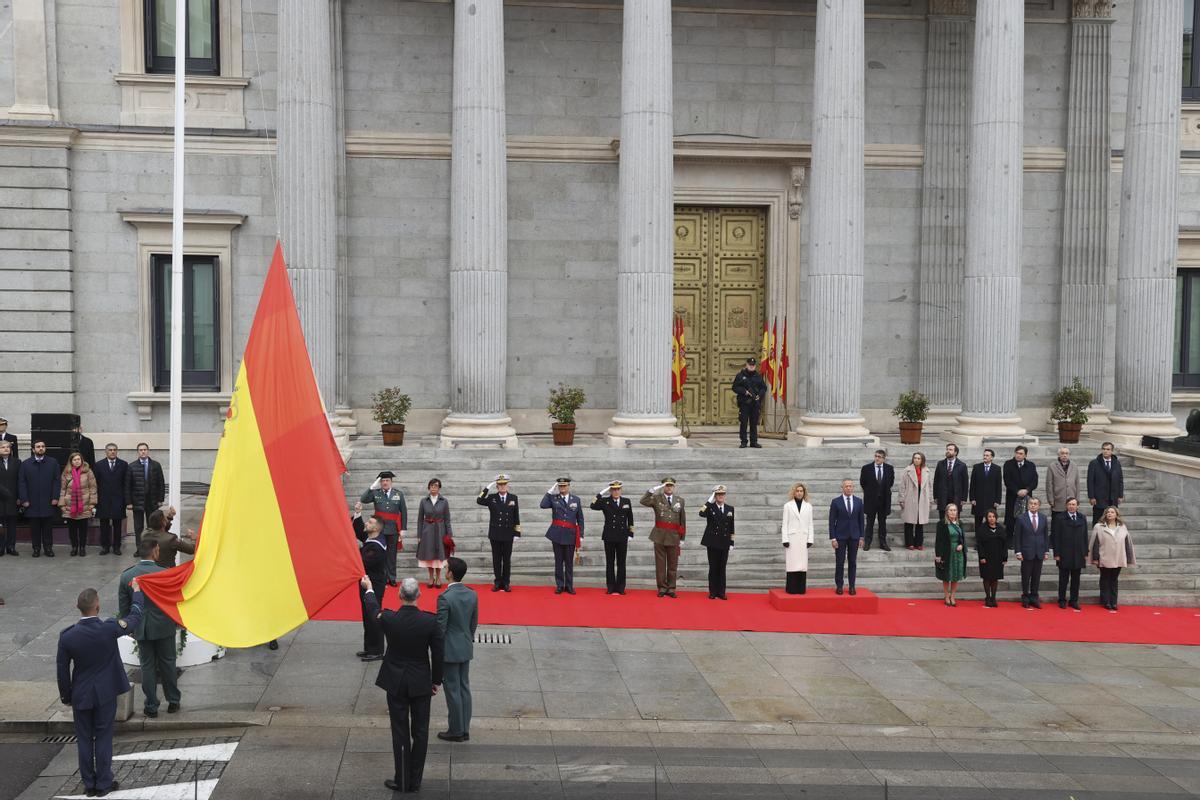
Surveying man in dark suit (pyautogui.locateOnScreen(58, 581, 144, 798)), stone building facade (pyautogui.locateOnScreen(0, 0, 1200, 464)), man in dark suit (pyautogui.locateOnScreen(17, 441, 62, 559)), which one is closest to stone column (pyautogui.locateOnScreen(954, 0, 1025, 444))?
stone building facade (pyautogui.locateOnScreen(0, 0, 1200, 464))

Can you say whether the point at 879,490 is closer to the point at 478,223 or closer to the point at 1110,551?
the point at 1110,551

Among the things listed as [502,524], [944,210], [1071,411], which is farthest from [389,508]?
[944,210]

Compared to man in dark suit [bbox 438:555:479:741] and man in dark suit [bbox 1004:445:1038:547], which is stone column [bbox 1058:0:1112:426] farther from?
man in dark suit [bbox 438:555:479:741]

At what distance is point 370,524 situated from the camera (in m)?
15.6

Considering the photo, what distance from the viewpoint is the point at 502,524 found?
19.2 metres

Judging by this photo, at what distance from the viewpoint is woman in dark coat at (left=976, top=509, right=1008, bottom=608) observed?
19.8 m

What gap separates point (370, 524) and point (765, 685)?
530 centimetres

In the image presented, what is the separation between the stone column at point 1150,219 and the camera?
2552 centimetres

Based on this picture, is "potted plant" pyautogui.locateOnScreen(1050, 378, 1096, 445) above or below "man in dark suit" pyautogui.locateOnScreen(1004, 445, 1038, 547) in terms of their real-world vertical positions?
above

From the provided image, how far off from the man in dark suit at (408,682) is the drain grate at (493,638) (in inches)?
207

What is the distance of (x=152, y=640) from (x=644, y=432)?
1232 centimetres

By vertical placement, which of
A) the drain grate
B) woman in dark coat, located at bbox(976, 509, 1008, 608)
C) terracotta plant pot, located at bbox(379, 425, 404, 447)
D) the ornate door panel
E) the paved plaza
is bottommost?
the paved plaza

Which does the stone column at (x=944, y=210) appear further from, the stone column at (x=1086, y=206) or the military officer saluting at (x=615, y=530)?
the military officer saluting at (x=615, y=530)

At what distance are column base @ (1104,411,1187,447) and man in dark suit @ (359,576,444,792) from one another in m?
19.2
